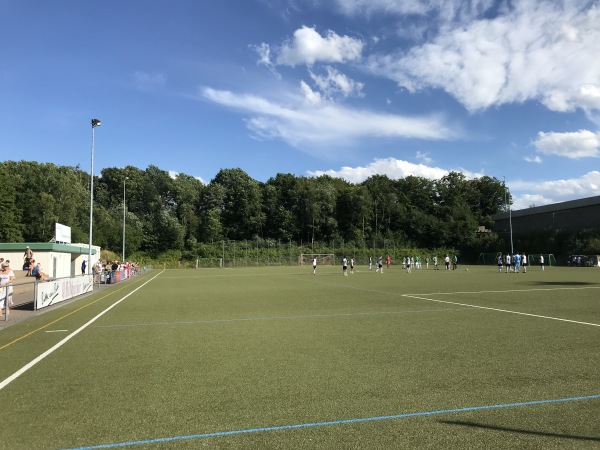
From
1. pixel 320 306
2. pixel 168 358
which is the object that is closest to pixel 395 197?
pixel 320 306

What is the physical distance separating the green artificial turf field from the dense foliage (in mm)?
76155

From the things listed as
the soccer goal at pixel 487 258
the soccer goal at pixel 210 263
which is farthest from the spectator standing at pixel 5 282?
the soccer goal at pixel 487 258

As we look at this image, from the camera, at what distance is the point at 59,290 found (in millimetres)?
18953

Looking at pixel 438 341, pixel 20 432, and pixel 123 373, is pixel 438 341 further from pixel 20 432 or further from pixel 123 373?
pixel 20 432

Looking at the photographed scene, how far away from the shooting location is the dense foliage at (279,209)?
290 feet

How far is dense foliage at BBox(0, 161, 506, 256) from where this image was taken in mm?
88250

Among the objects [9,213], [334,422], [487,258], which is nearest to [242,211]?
[9,213]

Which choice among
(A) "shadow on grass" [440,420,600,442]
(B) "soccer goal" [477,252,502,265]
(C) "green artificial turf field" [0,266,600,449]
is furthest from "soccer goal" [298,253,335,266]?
(A) "shadow on grass" [440,420,600,442]

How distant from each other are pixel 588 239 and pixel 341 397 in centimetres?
7457

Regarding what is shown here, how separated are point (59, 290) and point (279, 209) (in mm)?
87685

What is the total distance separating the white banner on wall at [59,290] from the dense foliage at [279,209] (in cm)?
5967

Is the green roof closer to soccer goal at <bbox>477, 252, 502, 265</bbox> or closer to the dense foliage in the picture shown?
the dense foliage

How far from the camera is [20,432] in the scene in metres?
4.79

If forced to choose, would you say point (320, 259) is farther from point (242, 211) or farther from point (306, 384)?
point (306, 384)
